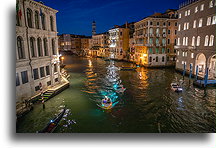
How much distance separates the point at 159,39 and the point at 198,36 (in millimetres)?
16080

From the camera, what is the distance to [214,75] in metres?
25.1

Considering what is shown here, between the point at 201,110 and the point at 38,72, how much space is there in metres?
17.5

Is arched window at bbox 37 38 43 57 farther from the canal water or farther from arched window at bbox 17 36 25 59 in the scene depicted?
the canal water

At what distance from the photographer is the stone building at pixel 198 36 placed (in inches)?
898

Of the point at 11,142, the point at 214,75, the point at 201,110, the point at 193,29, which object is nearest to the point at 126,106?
the point at 201,110

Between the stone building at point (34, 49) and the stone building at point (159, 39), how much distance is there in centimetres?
2827

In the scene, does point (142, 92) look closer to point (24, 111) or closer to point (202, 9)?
point (24, 111)

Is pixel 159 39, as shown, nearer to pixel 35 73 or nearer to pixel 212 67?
pixel 212 67

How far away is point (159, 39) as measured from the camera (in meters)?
41.4

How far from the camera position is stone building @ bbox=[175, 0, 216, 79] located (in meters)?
22.8

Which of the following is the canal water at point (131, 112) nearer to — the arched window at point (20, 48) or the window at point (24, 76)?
the window at point (24, 76)

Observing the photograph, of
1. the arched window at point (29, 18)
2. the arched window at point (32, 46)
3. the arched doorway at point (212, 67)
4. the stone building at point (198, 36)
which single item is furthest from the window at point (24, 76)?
the arched doorway at point (212, 67)

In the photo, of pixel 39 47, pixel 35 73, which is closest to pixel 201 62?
pixel 39 47

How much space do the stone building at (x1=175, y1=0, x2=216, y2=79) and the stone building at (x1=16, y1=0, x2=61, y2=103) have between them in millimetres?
22038
